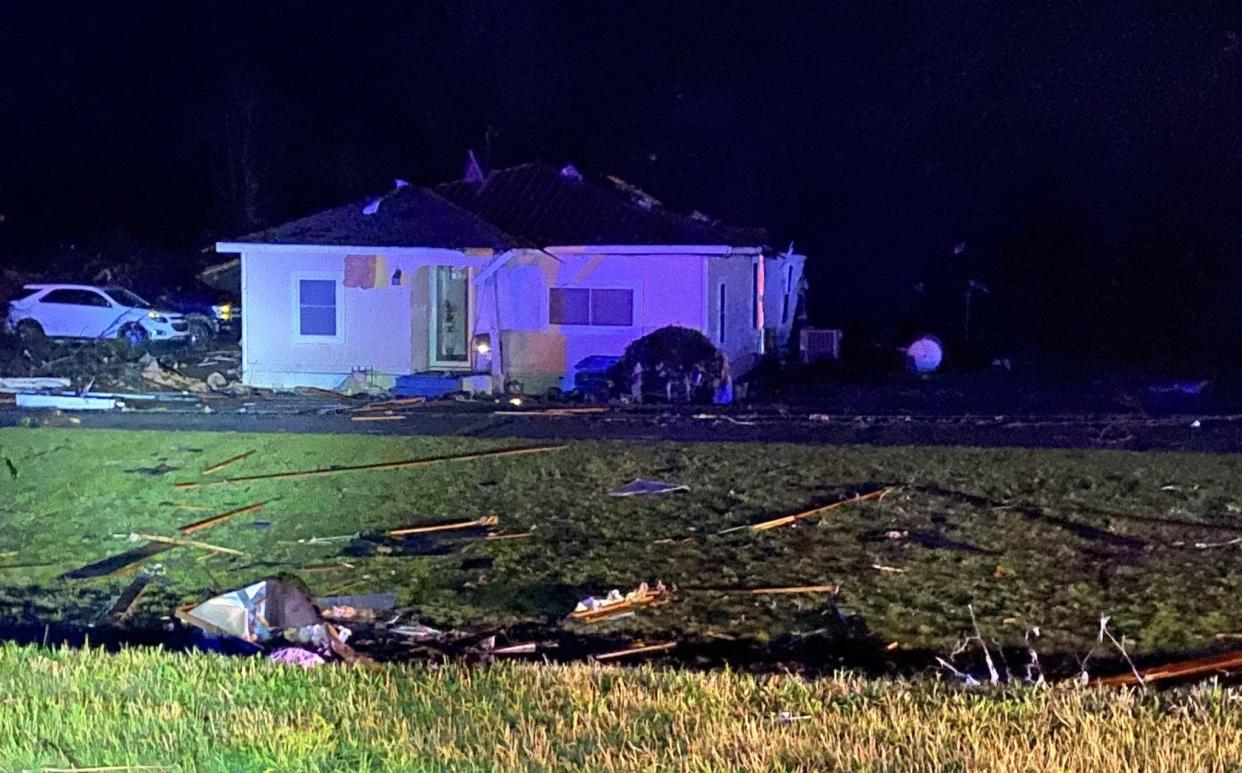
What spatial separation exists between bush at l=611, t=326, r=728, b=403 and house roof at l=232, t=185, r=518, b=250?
2.68 meters

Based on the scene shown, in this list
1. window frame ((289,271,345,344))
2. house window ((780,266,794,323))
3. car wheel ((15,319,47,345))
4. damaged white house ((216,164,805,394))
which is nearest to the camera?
damaged white house ((216,164,805,394))

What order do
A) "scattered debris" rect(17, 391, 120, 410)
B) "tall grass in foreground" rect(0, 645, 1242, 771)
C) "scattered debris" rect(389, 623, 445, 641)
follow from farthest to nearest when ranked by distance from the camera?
"scattered debris" rect(17, 391, 120, 410) < "scattered debris" rect(389, 623, 445, 641) < "tall grass in foreground" rect(0, 645, 1242, 771)

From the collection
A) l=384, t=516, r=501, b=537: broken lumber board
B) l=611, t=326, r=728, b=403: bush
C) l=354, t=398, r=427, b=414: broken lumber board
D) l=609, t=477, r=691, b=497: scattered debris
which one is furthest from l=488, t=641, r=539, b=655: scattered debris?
l=611, t=326, r=728, b=403: bush

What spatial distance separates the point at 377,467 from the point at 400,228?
28.8 feet

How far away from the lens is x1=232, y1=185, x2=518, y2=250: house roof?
2178cm

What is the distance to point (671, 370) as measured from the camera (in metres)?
21.1

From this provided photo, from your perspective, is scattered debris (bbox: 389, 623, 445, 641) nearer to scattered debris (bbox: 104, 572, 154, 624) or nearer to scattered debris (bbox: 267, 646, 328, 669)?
scattered debris (bbox: 267, 646, 328, 669)

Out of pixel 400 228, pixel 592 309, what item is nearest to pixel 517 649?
pixel 592 309

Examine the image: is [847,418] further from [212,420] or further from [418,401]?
[212,420]

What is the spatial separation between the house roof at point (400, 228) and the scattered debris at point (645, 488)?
911cm

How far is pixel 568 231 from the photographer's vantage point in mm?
22719

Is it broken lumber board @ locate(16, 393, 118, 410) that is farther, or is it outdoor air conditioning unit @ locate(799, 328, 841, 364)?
outdoor air conditioning unit @ locate(799, 328, 841, 364)

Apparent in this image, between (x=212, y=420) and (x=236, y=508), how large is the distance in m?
6.72

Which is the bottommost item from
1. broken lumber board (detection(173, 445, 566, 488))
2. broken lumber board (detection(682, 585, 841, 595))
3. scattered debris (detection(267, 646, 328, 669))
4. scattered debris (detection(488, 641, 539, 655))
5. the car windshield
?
scattered debris (detection(488, 641, 539, 655))
